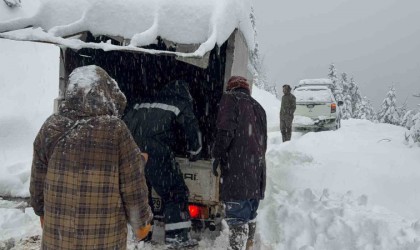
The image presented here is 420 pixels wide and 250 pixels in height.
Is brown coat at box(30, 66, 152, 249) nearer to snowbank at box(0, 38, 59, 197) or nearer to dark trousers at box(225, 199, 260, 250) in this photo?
dark trousers at box(225, 199, 260, 250)

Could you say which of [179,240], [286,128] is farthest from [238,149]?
[286,128]

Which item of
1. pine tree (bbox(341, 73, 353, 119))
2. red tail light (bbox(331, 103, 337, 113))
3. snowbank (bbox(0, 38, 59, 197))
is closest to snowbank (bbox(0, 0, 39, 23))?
snowbank (bbox(0, 38, 59, 197))

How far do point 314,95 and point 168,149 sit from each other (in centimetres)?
1116

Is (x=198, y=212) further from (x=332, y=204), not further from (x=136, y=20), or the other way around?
(x=136, y=20)

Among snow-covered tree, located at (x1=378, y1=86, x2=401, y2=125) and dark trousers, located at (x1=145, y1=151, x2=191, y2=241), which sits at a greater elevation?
snow-covered tree, located at (x1=378, y1=86, x2=401, y2=125)

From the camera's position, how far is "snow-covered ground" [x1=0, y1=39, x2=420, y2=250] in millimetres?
4797

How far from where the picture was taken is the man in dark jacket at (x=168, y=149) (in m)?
4.45

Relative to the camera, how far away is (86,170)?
2398 millimetres

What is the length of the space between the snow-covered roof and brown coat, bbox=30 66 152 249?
209 cm

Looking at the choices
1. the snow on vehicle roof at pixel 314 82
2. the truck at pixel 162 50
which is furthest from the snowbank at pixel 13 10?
the snow on vehicle roof at pixel 314 82

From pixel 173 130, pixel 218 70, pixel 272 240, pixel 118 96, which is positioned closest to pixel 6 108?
Answer: pixel 218 70

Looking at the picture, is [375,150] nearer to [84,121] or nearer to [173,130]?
[173,130]

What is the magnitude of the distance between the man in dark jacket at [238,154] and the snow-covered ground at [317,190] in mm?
949

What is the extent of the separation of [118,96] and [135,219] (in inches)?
33.6
